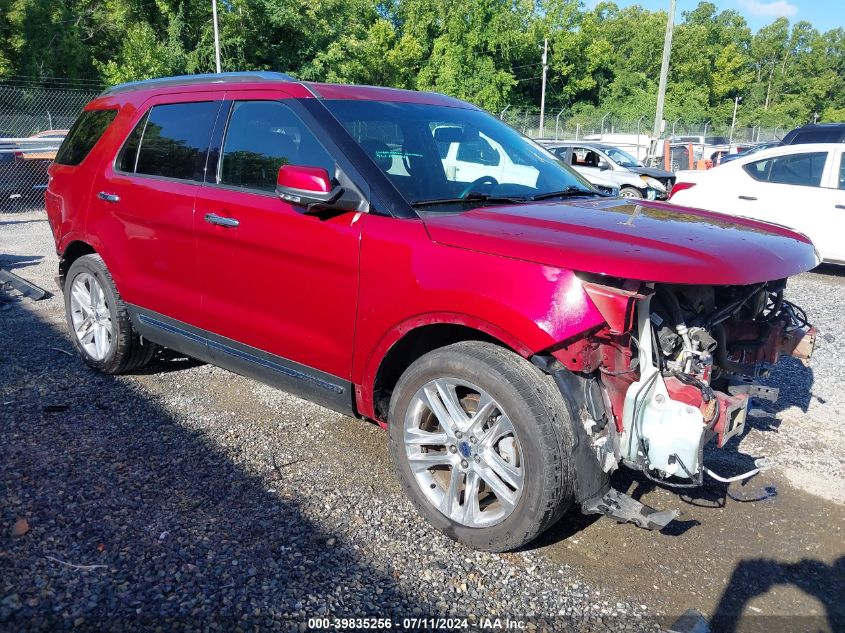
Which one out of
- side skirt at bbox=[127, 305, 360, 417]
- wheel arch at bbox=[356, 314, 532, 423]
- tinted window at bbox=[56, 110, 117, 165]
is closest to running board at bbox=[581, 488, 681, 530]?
wheel arch at bbox=[356, 314, 532, 423]

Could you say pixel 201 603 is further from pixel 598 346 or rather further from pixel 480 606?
pixel 598 346

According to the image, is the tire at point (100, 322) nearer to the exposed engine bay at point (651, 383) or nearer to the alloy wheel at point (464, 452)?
the alloy wheel at point (464, 452)

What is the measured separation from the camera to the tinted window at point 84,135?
16.3 ft

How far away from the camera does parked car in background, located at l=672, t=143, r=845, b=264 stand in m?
8.73

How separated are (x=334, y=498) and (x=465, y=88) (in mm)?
56450

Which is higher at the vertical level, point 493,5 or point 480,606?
point 493,5

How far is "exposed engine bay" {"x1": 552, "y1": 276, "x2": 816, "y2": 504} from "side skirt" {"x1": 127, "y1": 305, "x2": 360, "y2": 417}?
1245mm

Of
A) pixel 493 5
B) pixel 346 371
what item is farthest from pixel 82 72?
pixel 346 371

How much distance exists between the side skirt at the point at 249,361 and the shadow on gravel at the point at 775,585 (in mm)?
1836

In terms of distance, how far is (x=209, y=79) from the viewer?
4.27 metres

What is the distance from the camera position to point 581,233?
2863 millimetres

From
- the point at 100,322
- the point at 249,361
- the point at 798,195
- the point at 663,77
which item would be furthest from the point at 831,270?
the point at 663,77

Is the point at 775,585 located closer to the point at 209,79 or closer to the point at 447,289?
the point at 447,289

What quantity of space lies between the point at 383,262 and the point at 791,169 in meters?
8.01
